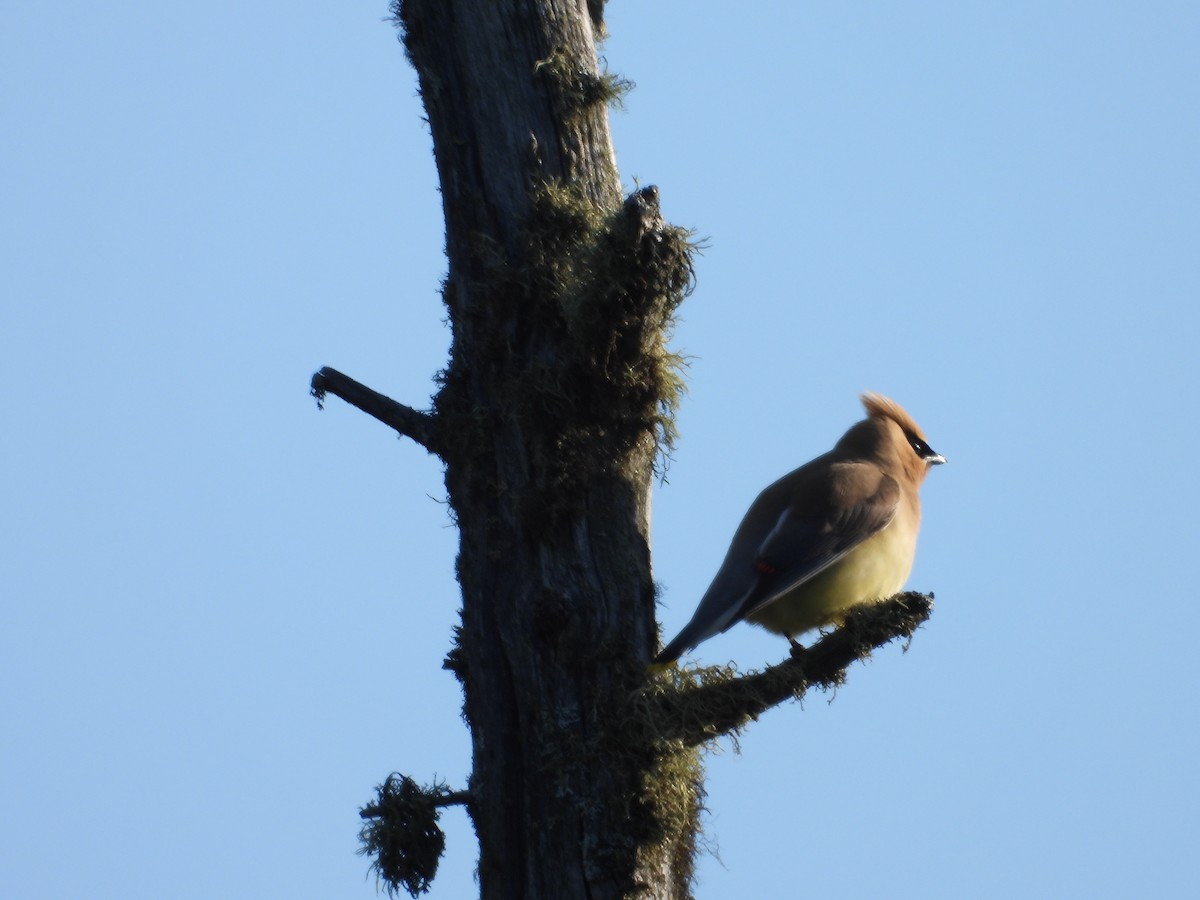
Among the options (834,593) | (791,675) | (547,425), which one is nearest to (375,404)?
(547,425)

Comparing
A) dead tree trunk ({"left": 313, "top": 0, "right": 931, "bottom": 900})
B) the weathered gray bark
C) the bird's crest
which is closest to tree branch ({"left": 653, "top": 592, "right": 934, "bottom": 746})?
dead tree trunk ({"left": 313, "top": 0, "right": 931, "bottom": 900})

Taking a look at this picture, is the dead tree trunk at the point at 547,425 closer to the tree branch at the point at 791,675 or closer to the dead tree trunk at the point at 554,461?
the dead tree trunk at the point at 554,461

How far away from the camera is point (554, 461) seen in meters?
4.50

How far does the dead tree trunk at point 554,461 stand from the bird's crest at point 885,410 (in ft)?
6.61

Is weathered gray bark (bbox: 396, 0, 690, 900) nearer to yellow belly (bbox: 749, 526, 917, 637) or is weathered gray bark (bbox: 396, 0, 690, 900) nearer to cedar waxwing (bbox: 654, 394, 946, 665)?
cedar waxwing (bbox: 654, 394, 946, 665)

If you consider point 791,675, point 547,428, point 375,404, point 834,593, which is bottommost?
point 791,675

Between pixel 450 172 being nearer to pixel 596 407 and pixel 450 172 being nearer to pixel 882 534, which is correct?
pixel 596 407

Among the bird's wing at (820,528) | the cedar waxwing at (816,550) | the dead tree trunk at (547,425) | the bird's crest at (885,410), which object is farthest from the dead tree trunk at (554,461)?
the bird's crest at (885,410)

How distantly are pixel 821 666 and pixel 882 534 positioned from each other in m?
1.29

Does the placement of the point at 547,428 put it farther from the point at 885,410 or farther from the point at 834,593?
the point at 885,410

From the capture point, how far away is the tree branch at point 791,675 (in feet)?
14.1

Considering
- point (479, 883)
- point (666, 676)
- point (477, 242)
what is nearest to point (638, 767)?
point (666, 676)

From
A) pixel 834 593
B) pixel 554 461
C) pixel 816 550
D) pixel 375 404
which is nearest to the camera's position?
pixel 554 461

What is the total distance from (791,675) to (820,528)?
1.06 metres
